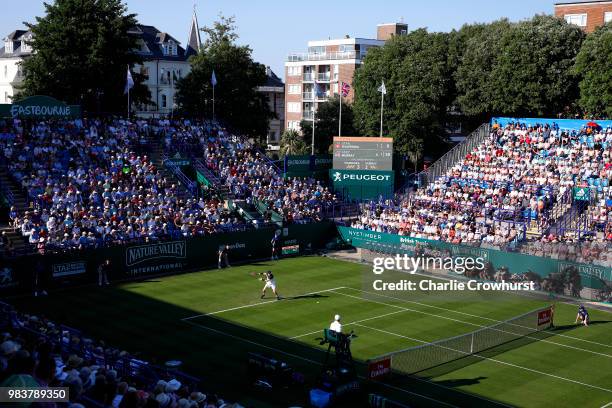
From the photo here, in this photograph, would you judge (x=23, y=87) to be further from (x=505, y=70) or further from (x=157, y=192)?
(x=505, y=70)

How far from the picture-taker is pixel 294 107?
10844 centimetres

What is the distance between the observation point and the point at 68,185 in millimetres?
44250

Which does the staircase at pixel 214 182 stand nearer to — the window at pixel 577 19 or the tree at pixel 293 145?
the tree at pixel 293 145

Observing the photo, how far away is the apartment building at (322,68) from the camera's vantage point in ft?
332

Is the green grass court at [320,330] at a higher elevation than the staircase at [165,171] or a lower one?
lower

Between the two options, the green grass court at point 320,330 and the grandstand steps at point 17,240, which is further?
the grandstand steps at point 17,240

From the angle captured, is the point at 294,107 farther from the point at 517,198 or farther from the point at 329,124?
the point at 517,198

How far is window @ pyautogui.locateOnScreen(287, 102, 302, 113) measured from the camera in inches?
4237

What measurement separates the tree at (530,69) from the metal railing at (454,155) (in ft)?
11.8

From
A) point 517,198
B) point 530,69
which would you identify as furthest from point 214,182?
point 530,69

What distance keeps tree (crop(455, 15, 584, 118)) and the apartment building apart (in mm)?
35192

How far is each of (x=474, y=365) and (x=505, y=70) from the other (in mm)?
40263

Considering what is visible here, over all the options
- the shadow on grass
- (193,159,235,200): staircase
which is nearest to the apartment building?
(193,159,235,200): staircase

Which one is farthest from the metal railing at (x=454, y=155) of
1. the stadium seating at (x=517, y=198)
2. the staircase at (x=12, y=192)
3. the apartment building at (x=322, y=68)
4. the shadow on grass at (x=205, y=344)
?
the apartment building at (x=322, y=68)
